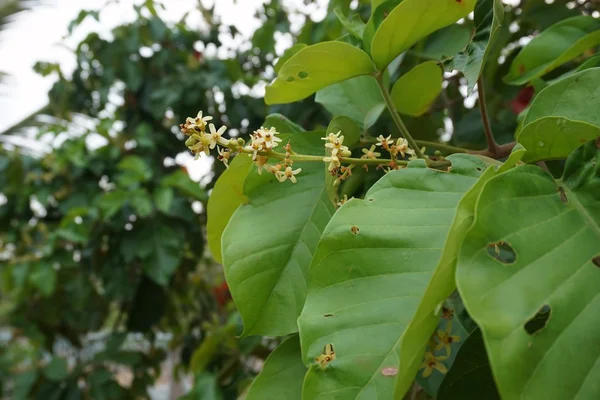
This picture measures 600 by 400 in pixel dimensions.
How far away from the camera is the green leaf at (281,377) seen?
391 millimetres

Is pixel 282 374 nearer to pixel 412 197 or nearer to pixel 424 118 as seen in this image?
pixel 412 197

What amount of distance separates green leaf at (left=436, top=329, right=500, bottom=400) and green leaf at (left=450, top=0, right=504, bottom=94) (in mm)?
184

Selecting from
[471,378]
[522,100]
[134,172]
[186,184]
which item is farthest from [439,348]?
[134,172]

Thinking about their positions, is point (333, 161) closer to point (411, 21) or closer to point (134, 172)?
point (411, 21)

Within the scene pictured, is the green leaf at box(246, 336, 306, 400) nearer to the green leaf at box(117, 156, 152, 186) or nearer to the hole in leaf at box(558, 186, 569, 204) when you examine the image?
the hole in leaf at box(558, 186, 569, 204)

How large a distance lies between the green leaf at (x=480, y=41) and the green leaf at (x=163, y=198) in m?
0.95

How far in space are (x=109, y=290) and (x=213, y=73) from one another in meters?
0.69

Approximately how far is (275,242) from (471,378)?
173 millimetres

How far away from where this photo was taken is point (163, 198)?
4.21ft

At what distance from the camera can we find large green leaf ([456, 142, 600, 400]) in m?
0.22

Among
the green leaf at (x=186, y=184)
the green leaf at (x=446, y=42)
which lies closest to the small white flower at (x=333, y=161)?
the green leaf at (x=446, y=42)

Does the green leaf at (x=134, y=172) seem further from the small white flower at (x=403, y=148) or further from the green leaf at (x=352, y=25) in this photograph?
A: the small white flower at (x=403, y=148)

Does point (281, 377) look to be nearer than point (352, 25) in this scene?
Yes

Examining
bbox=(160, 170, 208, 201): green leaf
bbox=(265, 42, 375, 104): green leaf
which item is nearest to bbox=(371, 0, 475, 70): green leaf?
bbox=(265, 42, 375, 104): green leaf
